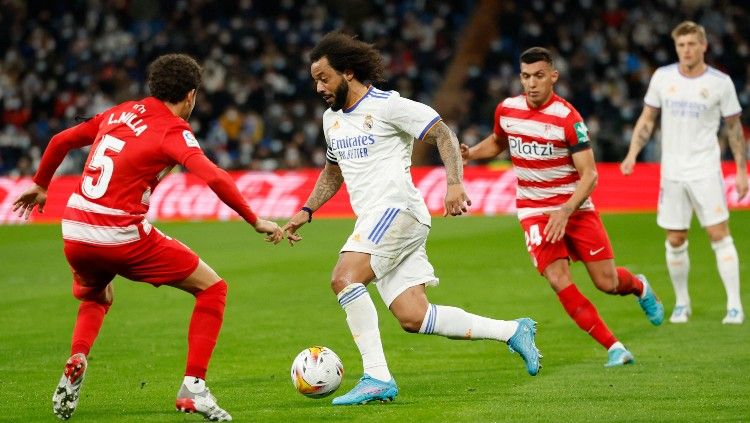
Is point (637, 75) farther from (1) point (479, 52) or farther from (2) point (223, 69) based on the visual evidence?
(2) point (223, 69)

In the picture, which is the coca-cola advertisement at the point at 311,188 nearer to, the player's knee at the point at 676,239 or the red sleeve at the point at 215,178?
the player's knee at the point at 676,239

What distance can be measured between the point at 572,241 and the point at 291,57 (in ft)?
76.6

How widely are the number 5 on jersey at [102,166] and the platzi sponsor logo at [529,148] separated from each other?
129 inches

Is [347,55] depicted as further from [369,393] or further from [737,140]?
[737,140]

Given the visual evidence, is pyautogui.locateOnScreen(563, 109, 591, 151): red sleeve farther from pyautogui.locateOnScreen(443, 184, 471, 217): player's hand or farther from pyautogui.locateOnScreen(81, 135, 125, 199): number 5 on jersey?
pyautogui.locateOnScreen(81, 135, 125, 199): number 5 on jersey

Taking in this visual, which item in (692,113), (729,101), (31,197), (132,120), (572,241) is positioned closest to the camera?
(132,120)

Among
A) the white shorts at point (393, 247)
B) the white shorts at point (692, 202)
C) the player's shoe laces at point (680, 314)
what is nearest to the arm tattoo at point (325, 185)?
the white shorts at point (393, 247)

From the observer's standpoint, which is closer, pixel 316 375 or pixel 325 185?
pixel 316 375

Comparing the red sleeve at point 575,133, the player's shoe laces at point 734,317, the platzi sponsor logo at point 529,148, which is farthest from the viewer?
the player's shoe laces at point 734,317

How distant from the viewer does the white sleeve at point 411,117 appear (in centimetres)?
752

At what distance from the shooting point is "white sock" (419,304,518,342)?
758cm

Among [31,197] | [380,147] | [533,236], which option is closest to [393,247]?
[380,147]

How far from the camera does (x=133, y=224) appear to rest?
6.96 meters

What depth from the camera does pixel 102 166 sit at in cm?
693
